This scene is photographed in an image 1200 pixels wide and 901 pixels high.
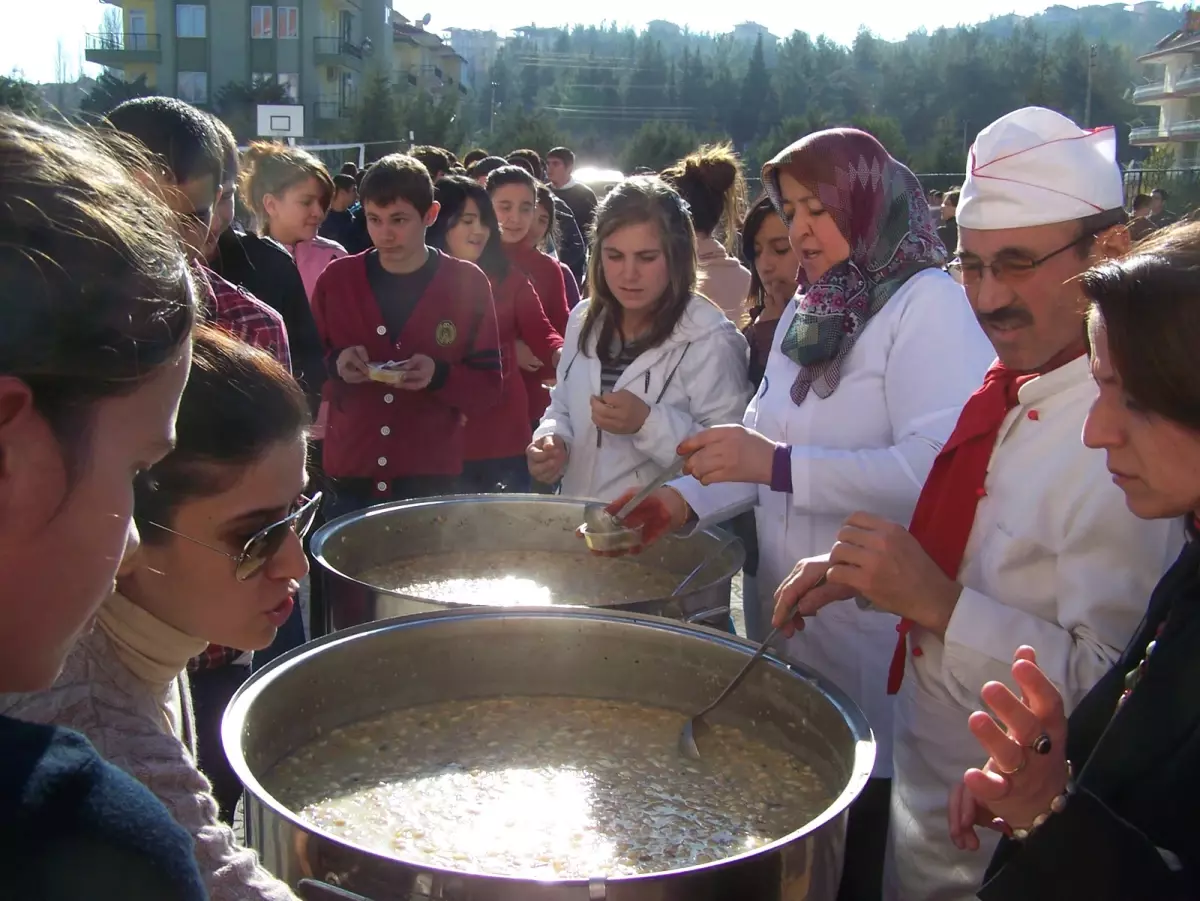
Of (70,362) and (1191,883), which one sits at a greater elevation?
(70,362)

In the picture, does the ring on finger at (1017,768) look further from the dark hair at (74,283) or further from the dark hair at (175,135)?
the dark hair at (175,135)

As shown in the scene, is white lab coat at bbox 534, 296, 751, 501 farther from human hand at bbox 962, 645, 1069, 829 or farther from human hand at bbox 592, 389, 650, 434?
human hand at bbox 962, 645, 1069, 829

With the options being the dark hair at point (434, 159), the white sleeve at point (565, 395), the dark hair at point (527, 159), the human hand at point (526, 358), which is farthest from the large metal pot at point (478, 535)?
the dark hair at point (527, 159)

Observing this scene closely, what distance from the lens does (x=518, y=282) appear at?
191 inches

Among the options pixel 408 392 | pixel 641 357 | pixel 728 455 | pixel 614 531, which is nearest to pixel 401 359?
pixel 408 392

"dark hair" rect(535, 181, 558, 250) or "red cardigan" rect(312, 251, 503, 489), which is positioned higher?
"dark hair" rect(535, 181, 558, 250)

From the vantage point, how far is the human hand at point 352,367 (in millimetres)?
3498

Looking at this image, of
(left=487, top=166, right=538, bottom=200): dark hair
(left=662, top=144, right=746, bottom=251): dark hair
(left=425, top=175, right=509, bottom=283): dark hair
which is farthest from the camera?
(left=487, top=166, right=538, bottom=200): dark hair

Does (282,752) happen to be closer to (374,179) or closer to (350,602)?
(350,602)

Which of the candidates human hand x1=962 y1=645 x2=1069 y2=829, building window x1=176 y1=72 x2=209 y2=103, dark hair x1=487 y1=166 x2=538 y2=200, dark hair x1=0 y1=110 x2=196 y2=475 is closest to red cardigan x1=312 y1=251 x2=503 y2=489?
dark hair x1=487 y1=166 x2=538 y2=200

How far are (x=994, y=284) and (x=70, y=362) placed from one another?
1399 millimetres

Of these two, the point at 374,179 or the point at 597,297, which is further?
the point at 374,179

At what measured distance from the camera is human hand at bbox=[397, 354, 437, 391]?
3477mm

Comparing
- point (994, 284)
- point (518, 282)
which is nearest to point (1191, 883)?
point (994, 284)
